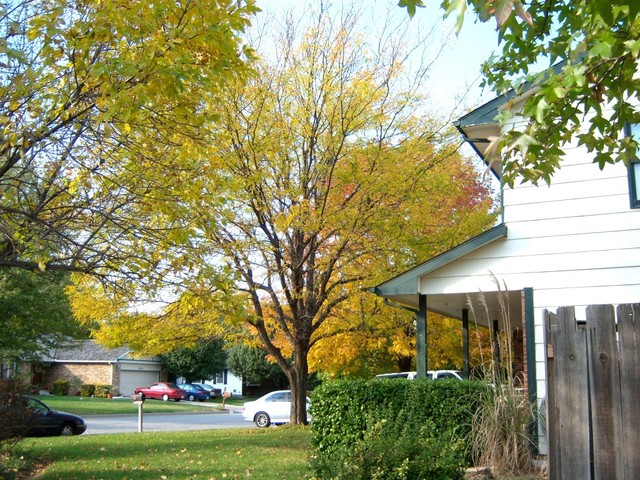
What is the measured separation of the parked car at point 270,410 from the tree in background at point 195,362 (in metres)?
30.6

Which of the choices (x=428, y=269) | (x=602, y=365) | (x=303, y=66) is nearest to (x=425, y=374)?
(x=428, y=269)

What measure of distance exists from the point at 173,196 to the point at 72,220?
1.26m

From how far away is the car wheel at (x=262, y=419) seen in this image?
974 inches

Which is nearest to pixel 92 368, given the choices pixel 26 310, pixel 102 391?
pixel 102 391

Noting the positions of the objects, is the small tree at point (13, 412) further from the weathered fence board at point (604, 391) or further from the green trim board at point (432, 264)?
the weathered fence board at point (604, 391)

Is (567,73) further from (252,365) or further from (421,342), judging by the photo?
(252,365)

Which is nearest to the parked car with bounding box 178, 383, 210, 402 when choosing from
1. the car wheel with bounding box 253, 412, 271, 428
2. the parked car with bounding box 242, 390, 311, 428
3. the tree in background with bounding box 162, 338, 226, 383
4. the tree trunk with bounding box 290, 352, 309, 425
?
the tree in background with bounding box 162, 338, 226, 383

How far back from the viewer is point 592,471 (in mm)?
4387

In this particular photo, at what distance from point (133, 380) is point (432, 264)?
48965 millimetres

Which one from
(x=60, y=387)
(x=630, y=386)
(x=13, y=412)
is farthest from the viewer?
(x=60, y=387)

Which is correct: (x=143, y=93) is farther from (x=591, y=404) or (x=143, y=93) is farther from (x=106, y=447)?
(x=106, y=447)

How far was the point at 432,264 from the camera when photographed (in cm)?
1105

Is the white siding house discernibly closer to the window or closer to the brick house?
the window

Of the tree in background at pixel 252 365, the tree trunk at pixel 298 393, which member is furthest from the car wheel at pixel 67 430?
the tree in background at pixel 252 365
